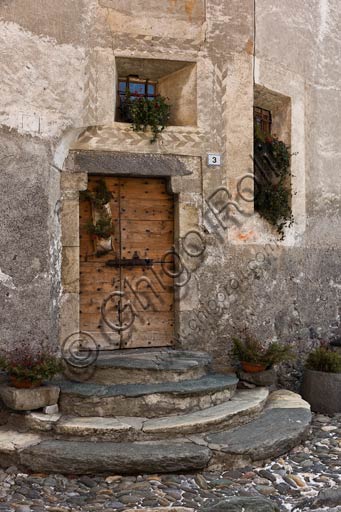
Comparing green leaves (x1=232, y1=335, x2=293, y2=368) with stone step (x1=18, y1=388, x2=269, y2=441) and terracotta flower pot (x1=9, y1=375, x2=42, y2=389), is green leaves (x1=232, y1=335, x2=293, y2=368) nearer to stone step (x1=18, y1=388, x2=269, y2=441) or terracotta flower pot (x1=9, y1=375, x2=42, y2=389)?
stone step (x1=18, y1=388, x2=269, y2=441)

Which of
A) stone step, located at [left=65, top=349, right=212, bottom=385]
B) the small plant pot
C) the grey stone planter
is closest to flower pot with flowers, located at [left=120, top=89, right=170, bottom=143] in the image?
stone step, located at [left=65, top=349, right=212, bottom=385]

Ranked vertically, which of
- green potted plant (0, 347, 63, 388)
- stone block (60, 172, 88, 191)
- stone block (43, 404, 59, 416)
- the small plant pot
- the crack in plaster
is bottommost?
stone block (43, 404, 59, 416)

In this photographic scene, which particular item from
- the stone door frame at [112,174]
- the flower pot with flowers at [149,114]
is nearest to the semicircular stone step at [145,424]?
the stone door frame at [112,174]

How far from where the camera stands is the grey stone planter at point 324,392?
257 inches

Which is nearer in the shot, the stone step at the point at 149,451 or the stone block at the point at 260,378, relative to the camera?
the stone step at the point at 149,451

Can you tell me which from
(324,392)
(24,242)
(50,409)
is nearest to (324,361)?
(324,392)

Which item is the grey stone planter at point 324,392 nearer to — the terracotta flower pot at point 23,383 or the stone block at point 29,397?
the stone block at point 29,397

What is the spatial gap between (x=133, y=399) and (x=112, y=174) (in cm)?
262

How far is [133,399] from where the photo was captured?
5.09 meters

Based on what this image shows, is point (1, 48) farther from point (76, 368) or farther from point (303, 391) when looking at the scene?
point (303, 391)

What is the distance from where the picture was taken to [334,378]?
658 centimetres

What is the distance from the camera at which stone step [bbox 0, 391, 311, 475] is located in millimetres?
4414

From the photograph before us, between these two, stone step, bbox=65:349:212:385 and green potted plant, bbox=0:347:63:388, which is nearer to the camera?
green potted plant, bbox=0:347:63:388

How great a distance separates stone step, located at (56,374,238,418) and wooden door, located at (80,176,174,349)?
119 cm
